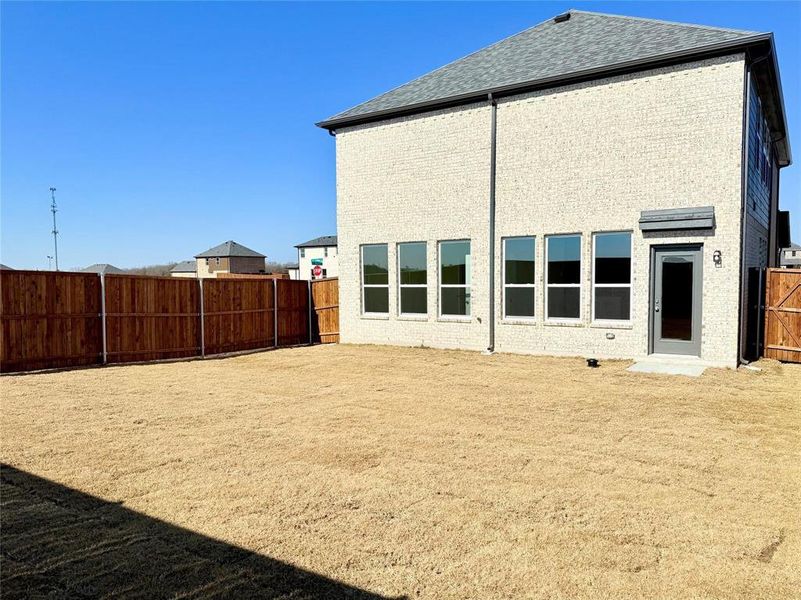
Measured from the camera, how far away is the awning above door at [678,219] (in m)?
11.6

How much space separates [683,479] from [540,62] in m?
12.1

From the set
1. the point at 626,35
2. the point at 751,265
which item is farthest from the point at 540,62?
the point at 751,265

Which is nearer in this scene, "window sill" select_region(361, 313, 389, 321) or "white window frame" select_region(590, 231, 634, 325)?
"white window frame" select_region(590, 231, 634, 325)

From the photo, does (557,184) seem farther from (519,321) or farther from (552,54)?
(552,54)

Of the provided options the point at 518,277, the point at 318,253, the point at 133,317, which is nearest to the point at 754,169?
the point at 518,277

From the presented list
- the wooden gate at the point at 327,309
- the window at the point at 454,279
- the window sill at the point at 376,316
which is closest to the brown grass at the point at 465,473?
the window at the point at 454,279

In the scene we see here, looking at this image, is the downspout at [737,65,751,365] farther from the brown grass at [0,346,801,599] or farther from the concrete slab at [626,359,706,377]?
the brown grass at [0,346,801,599]

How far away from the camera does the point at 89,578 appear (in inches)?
139

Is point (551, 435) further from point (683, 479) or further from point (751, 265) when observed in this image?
point (751, 265)

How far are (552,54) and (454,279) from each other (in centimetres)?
634

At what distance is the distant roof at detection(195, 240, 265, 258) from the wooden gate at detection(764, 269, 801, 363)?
2925 inches

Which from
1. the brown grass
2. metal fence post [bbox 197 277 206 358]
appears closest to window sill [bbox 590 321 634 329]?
the brown grass

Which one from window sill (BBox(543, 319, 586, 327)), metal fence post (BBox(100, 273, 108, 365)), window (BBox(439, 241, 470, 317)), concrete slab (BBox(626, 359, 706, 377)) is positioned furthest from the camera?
window (BBox(439, 241, 470, 317))

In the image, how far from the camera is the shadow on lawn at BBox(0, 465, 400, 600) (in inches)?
133
